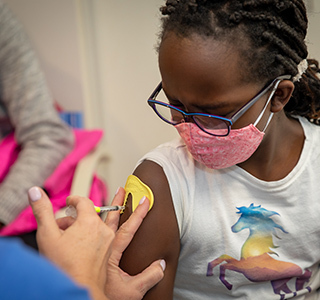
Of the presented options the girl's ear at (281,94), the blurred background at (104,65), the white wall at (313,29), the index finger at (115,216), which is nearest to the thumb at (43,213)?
the index finger at (115,216)

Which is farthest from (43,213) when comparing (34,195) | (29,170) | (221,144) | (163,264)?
(29,170)

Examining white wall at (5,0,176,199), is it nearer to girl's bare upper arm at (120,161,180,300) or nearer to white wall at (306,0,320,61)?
white wall at (306,0,320,61)

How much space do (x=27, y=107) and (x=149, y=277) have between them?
1.26m

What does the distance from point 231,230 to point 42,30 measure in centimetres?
167

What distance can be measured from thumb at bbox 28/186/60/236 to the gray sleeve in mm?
1130

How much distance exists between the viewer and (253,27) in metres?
1.00

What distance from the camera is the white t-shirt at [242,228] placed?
1.16 m

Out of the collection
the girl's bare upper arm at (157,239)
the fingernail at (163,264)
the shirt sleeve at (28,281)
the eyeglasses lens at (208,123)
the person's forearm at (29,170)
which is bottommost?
the person's forearm at (29,170)

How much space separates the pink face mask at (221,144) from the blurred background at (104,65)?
3.48ft

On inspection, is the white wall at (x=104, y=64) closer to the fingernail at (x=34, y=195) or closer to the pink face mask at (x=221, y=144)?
the pink face mask at (x=221, y=144)

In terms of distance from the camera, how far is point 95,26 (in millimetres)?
2340

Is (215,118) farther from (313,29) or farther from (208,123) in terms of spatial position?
(313,29)

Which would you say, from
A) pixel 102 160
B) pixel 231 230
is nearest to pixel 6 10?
pixel 102 160

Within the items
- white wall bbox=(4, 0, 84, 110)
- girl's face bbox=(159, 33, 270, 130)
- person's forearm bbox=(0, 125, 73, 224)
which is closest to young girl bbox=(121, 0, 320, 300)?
girl's face bbox=(159, 33, 270, 130)
